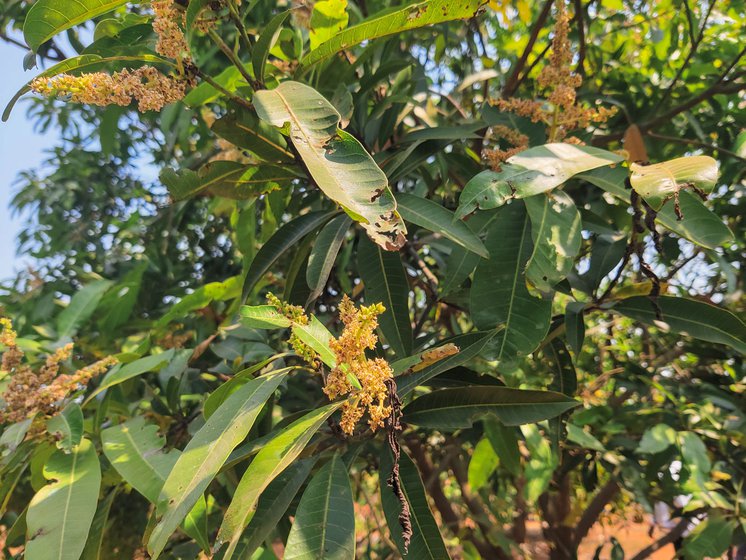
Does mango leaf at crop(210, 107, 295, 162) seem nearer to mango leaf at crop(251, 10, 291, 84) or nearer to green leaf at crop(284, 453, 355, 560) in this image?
mango leaf at crop(251, 10, 291, 84)

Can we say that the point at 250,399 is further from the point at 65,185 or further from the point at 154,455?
the point at 65,185

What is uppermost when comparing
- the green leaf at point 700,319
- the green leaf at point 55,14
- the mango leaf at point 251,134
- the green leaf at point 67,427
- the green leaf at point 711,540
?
the green leaf at point 55,14

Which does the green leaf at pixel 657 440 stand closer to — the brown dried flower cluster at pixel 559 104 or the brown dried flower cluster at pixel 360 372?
the brown dried flower cluster at pixel 559 104

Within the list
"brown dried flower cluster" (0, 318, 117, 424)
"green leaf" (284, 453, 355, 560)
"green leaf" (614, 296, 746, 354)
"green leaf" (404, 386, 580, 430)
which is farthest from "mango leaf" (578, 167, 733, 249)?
"brown dried flower cluster" (0, 318, 117, 424)

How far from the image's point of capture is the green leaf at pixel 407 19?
913 mm

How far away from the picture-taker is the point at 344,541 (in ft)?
2.62

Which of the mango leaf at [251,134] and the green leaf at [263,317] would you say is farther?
the mango leaf at [251,134]

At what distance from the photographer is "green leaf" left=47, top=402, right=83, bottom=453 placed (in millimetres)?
1062

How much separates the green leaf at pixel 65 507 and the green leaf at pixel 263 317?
0.43 meters

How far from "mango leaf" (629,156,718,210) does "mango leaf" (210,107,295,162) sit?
0.68 m

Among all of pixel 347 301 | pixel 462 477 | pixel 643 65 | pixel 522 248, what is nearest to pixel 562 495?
pixel 462 477

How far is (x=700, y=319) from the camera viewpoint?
1.06 m

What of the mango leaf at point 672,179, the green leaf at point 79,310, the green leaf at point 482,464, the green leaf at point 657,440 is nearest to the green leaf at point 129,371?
the green leaf at point 79,310

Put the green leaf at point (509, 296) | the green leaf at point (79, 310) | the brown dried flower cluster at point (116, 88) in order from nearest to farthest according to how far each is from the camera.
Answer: the brown dried flower cluster at point (116, 88) < the green leaf at point (509, 296) < the green leaf at point (79, 310)
